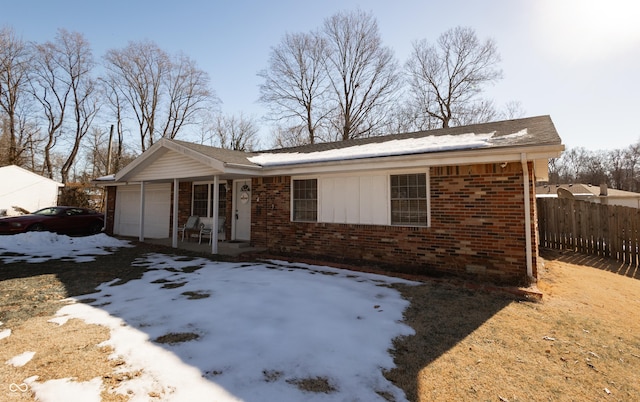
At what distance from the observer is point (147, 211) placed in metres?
13.2

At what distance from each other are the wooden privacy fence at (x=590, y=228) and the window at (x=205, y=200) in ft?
36.7

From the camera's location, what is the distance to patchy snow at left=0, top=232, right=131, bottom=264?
848cm

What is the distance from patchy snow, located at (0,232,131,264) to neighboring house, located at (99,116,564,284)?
2.56 metres

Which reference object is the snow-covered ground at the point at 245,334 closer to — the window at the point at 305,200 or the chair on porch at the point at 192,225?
the window at the point at 305,200

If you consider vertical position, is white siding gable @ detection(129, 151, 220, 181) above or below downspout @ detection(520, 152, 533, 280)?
above

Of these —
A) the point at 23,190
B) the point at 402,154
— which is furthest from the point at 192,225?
the point at 23,190

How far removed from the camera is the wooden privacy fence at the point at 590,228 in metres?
8.19

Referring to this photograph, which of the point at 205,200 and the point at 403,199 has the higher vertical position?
the point at 205,200

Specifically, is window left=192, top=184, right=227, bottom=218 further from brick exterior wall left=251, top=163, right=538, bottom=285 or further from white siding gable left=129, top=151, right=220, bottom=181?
brick exterior wall left=251, top=163, right=538, bottom=285

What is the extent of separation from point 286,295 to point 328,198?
12.0 ft

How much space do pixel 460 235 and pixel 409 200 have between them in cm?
135

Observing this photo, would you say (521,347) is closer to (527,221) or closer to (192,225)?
(527,221)

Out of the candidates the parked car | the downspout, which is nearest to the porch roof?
the downspout

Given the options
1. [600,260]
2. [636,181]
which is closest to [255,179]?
[600,260]
